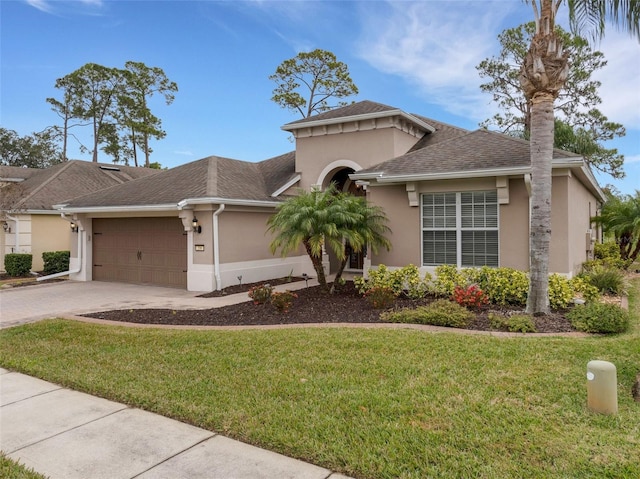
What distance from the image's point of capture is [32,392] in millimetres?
5223

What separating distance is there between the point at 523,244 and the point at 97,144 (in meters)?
37.0

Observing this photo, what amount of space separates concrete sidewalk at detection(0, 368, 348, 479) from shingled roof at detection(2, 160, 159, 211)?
16.2 m

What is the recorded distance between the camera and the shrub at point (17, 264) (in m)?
17.5

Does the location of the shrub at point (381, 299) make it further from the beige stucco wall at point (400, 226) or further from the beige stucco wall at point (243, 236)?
the beige stucco wall at point (243, 236)

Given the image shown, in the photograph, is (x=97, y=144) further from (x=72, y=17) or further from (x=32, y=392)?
(x=32, y=392)

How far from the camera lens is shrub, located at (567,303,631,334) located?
6879 millimetres

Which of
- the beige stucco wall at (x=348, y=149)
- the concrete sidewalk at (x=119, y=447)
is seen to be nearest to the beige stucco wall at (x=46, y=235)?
the beige stucco wall at (x=348, y=149)

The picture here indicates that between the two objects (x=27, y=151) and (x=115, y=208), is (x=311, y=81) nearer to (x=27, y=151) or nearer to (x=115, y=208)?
(x=115, y=208)

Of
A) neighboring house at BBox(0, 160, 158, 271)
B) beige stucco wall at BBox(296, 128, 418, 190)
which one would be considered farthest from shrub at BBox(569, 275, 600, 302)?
neighboring house at BBox(0, 160, 158, 271)

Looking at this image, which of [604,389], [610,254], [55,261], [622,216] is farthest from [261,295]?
[610,254]

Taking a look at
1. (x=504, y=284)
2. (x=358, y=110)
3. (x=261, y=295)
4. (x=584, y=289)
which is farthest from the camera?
(x=358, y=110)

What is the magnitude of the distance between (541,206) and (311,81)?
2536cm

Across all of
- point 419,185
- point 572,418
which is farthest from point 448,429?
point 419,185

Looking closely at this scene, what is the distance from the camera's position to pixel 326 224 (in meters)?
10.2
